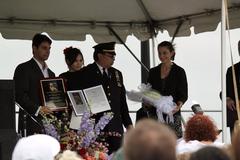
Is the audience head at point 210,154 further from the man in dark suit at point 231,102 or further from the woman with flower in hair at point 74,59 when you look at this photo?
the woman with flower in hair at point 74,59

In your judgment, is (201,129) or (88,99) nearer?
(201,129)

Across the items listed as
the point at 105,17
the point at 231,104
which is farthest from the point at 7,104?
the point at 105,17

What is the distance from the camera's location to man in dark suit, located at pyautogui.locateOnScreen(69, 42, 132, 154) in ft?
20.8

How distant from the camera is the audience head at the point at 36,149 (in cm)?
279

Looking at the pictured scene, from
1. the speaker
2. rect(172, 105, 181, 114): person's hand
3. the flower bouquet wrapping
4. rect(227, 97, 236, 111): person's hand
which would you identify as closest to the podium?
the speaker

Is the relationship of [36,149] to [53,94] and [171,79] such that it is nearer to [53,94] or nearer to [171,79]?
[53,94]

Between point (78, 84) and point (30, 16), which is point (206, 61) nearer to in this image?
point (30, 16)

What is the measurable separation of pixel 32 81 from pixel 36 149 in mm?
3297

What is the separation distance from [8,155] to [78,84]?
4.72 ft

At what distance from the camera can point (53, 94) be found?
6031mm

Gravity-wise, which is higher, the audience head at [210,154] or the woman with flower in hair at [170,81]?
the woman with flower in hair at [170,81]

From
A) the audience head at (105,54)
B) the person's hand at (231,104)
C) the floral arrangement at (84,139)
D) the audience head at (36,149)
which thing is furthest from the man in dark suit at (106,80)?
the audience head at (36,149)

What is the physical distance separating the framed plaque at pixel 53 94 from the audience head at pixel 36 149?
3103mm

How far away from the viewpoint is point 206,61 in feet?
37.0
